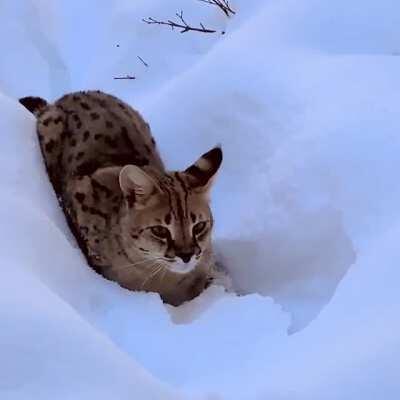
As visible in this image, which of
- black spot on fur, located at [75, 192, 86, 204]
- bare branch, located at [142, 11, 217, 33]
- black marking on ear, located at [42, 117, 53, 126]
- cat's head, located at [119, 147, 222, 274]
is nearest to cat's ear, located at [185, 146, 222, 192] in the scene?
cat's head, located at [119, 147, 222, 274]

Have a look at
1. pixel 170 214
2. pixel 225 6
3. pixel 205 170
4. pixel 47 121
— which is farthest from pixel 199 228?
pixel 225 6

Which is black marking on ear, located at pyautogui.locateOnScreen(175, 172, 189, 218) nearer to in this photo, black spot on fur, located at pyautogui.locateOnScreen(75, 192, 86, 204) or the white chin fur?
the white chin fur

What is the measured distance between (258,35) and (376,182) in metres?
1.54

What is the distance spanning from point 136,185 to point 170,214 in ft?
0.57

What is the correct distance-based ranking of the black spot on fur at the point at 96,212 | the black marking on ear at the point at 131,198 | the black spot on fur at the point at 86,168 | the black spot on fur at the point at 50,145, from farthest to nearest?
the black spot on fur at the point at 50,145 → the black spot on fur at the point at 86,168 → the black spot on fur at the point at 96,212 → the black marking on ear at the point at 131,198

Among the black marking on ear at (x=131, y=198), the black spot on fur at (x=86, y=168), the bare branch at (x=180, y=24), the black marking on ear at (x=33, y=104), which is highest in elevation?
the black marking on ear at (x=131, y=198)

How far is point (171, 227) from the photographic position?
3361 mm

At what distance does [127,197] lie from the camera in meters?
3.48

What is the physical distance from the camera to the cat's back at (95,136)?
3.83 meters

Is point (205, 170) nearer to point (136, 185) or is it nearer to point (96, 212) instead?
point (136, 185)

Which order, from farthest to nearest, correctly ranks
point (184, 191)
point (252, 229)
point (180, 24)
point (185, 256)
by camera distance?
1. point (180, 24)
2. point (252, 229)
3. point (184, 191)
4. point (185, 256)

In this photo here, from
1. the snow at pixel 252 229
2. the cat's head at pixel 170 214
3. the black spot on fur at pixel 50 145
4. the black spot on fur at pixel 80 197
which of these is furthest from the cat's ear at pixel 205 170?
the black spot on fur at pixel 50 145

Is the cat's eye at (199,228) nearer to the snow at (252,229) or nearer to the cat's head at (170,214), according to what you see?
the cat's head at (170,214)

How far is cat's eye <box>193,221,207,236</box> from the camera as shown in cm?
340
